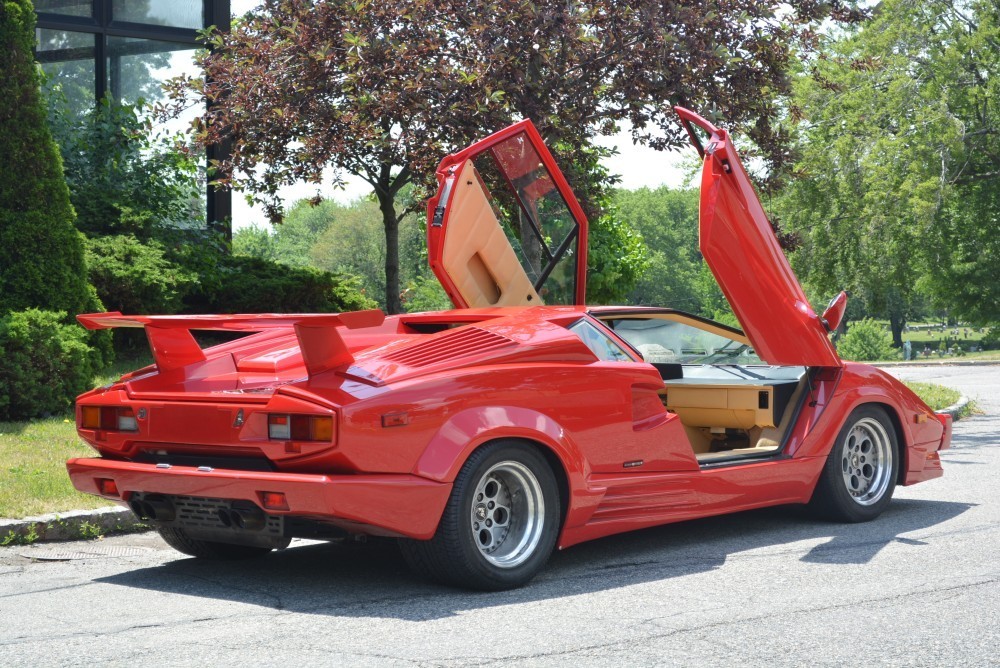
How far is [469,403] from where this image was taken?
518 cm

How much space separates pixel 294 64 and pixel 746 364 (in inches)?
270

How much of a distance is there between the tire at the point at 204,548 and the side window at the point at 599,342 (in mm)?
1932

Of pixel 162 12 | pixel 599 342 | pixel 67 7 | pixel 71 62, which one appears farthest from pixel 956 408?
pixel 67 7

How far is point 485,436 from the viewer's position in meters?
5.15

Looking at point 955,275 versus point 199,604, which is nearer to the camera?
point 199,604

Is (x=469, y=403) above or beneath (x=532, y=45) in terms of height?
beneath

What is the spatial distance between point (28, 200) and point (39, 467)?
151 inches

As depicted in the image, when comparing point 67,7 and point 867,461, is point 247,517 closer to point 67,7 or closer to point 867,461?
point 867,461

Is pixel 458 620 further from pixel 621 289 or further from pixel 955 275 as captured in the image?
pixel 955 275

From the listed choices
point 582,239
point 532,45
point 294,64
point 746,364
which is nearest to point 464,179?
point 582,239

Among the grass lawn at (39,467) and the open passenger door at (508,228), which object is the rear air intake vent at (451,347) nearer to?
the open passenger door at (508,228)

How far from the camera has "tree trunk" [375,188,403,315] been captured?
53.1ft

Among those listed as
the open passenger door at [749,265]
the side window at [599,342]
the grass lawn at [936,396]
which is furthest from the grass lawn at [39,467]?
the grass lawn at [936,396]

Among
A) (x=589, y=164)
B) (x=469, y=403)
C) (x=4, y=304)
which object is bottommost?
(x=469, y=403)
